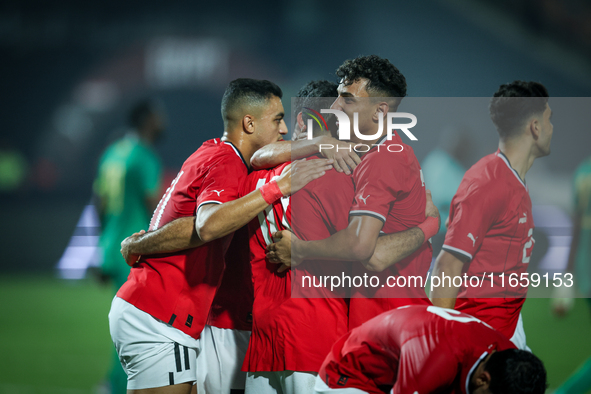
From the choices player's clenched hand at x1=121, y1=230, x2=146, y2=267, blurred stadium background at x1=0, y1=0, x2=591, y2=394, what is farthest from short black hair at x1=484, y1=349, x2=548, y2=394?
blurred stadium background at x1=0, y1=0, x2=591, y2=394

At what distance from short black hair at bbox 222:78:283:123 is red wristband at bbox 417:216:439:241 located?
105cm

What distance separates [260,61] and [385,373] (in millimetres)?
17196

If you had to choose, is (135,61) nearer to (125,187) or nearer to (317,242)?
(125,187)

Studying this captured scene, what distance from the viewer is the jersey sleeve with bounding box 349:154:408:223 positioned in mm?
2373

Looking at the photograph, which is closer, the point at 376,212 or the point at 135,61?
the point at 376,212

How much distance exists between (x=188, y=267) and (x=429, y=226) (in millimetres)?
1235

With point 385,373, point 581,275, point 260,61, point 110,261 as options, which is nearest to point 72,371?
point 110,261

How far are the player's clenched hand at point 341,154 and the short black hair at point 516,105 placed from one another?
31.7 inches

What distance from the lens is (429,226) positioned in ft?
8.51

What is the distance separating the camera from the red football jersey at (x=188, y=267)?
265cm

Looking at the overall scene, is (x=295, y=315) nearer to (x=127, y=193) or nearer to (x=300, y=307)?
(x=300, y=307)

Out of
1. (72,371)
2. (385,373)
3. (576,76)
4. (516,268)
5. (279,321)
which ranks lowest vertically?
(72,371)

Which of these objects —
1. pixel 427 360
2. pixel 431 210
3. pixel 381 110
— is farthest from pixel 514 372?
pixel 381 110

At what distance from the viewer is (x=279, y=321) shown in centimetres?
245
